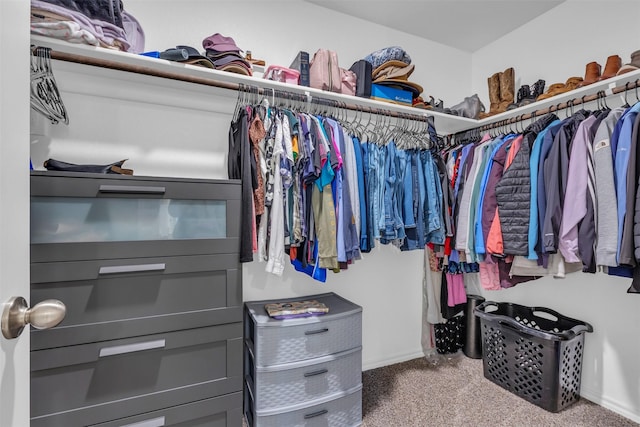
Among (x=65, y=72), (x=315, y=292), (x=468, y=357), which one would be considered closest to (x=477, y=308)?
(x=468, y=357)

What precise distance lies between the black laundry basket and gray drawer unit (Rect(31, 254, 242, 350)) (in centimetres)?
171

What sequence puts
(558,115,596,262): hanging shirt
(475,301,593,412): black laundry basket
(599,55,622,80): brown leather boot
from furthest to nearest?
(475,301,593,412): black laundry basket
(599,55,622,80): brown leather boot
(558,115,596,262): hanging shirt

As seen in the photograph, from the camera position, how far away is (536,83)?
2100 millimetres

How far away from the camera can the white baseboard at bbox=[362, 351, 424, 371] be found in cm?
232

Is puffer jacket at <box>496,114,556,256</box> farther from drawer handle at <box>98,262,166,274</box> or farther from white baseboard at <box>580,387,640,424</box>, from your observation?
drawer handle at <box>98,262,166,274</box>

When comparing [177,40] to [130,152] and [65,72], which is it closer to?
[65,72]

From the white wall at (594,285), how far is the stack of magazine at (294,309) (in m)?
1.62

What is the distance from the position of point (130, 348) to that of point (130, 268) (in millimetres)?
303

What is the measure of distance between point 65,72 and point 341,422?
7.30 ft

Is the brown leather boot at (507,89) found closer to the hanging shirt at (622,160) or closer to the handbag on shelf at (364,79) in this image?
the hanging shirt at (622,160)

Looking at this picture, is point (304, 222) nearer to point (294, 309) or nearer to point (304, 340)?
point (294, 309)

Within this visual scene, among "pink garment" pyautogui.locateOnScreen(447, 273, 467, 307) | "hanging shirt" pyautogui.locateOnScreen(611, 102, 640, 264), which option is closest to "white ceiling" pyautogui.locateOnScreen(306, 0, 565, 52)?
"hanging shirt" pyautogui.locateOnScreen(611, 102, 640, 264)
